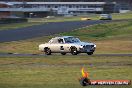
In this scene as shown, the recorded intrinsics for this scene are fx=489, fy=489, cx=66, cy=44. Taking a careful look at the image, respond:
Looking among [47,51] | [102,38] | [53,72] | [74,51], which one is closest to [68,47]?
[74,51]

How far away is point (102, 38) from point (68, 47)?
69.9 feet

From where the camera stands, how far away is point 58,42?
3559cm

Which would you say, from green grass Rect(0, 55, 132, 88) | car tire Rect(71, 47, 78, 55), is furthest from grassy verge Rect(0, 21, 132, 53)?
green grass Rect(0, 55, 132, 88)

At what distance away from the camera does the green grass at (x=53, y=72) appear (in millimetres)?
17797

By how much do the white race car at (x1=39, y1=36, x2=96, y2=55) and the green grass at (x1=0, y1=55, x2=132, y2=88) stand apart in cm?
574

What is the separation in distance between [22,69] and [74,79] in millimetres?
4974

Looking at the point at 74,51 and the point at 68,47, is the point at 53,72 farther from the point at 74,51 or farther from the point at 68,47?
the point at 68,47

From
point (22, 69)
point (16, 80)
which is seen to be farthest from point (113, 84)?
point (22, 69)

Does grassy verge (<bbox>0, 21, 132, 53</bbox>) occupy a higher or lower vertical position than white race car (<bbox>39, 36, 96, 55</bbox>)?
lower

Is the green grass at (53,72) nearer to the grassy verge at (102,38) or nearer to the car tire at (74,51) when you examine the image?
the car tire at (74,51)

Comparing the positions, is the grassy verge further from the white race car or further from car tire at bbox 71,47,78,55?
car tire at bbox 71,47,78,55

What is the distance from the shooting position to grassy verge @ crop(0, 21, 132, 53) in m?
44.7

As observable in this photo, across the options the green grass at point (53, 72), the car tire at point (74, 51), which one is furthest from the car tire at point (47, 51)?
the green grass at point (53, 72)

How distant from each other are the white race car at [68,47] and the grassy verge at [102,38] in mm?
7704
